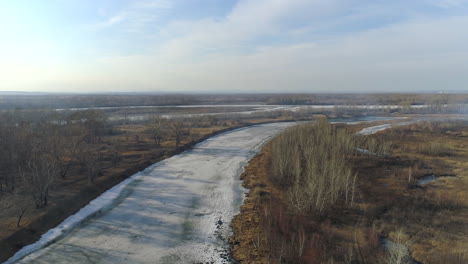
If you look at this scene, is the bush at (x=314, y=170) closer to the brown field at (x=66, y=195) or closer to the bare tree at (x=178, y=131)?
the brown field at (x=66, y=195)

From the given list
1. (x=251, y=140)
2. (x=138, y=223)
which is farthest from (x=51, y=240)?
(x=251, y=140)

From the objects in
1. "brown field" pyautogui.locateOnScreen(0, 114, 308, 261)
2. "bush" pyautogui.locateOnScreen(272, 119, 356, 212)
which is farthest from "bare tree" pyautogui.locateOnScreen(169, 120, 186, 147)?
"bush" pyautogui.locateOnScreen(272, 119, 356, 212)

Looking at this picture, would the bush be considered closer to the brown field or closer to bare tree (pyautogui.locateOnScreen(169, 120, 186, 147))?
the brown field

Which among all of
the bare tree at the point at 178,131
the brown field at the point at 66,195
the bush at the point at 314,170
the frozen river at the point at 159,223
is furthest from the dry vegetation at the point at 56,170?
the bush at the point at 314,170

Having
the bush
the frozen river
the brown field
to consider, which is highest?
the bush

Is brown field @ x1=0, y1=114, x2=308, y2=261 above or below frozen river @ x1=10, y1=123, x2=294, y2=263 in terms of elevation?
above

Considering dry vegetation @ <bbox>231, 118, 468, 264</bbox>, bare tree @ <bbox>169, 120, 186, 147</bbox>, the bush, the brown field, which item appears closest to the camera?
dry vegetation @ <bbox>231, 118, 468, 264</bbox>

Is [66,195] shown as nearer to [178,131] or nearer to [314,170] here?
[314,170]
